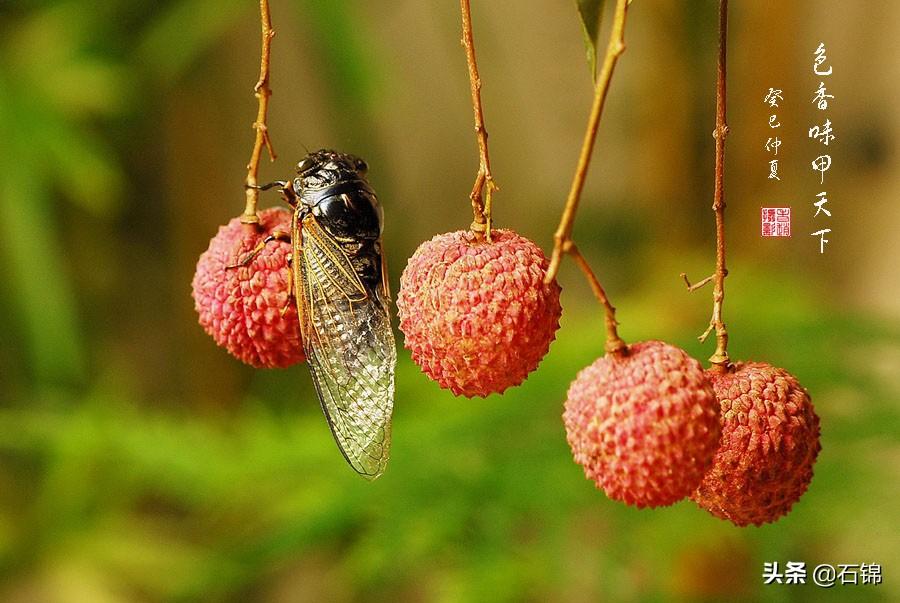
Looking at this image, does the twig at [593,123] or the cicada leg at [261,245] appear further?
the cicada leg at [261,245]

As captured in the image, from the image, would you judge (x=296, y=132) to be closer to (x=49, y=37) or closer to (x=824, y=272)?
(x=49, y=37)

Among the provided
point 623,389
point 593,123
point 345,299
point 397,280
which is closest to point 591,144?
point 593,123

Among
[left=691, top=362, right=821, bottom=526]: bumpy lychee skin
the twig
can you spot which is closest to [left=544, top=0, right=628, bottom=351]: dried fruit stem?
the twig

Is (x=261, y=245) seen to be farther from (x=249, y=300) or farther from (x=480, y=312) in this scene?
(x=480, y=312)

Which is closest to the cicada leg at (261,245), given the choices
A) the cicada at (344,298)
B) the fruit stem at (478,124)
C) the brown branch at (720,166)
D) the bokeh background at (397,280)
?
the cicada at (344,298)

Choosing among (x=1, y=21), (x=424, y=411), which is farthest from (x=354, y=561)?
(x=1, y=21)

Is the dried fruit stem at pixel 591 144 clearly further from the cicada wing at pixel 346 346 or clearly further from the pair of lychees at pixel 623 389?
the cicada wing at pixel 346 346
